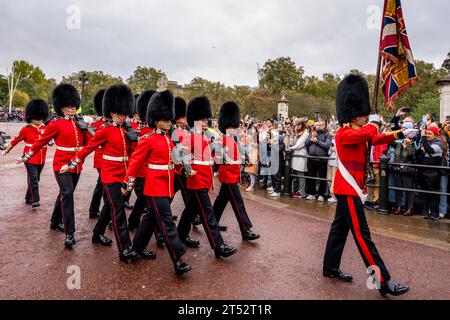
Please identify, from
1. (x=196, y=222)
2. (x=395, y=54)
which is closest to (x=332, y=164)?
(x=395, y=54)

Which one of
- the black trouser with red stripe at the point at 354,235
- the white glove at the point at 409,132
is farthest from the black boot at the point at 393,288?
the white glove at the point at 409,132

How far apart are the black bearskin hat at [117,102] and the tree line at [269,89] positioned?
22.6 meters

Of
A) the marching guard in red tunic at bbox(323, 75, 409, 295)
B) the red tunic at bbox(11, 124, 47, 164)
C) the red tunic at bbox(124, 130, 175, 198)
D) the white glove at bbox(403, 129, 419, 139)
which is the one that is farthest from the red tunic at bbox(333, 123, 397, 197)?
the red tunic at bbox(11, 124, 47, 164)

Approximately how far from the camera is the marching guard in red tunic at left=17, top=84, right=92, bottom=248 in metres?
4.75

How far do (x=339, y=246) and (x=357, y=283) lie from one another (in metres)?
0.41

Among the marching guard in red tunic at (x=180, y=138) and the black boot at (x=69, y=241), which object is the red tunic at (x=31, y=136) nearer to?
the black boot at (x=69, y=241)

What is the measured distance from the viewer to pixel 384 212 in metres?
6.68

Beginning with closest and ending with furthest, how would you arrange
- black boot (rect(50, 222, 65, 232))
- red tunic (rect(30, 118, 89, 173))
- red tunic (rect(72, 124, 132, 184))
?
red tunic (rect(72, 124, 132, 184))
red tunic (rect(30, 118, 89, 173))
black boot (rect(50, 222, 65, 232))

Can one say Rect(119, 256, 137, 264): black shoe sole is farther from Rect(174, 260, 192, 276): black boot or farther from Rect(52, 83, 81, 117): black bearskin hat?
Rect(52, 83, 81, 117): black bearskin hat

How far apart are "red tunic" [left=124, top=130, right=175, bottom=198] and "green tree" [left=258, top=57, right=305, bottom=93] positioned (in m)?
47.0

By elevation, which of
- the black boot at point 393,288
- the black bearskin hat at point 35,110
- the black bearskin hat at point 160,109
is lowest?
the black boot at point 393,288

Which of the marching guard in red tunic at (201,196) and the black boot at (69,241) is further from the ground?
the marching guard in red tunic at (201,196)

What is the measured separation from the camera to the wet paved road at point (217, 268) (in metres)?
3.49

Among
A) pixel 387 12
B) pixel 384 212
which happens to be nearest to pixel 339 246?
pixel 384 212
